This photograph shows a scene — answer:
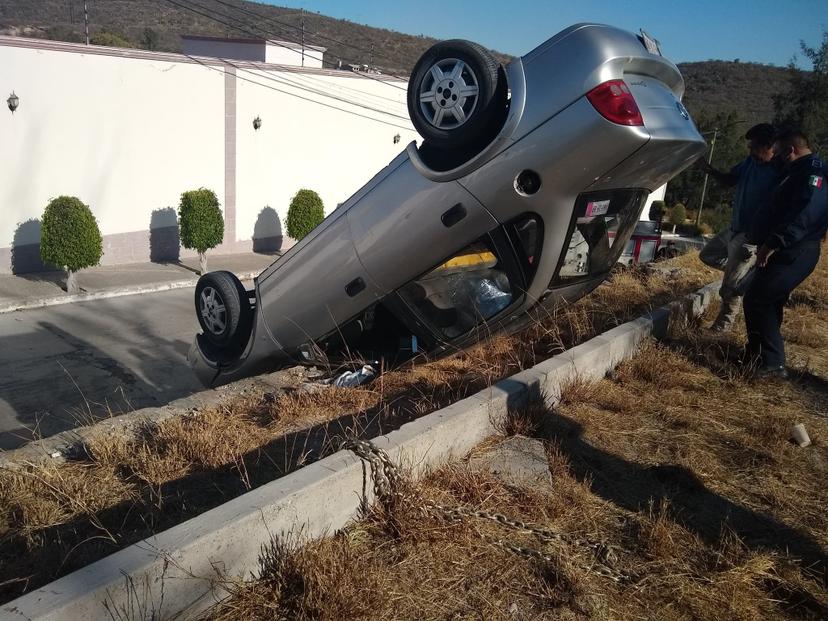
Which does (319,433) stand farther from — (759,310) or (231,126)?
(231,126)

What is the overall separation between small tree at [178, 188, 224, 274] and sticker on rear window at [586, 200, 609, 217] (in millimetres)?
10943

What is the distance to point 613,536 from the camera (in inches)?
107

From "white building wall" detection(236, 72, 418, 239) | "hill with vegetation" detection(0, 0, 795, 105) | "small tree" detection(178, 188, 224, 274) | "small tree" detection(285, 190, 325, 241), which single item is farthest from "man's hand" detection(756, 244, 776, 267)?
"hill with vegetation" detection(0, 0, 795, 105)

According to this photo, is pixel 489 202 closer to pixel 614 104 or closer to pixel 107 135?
pixel 614 104

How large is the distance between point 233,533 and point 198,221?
39.9 ft

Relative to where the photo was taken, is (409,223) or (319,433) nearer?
(319,433)

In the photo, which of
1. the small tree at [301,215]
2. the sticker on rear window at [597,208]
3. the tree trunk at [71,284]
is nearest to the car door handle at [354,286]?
the sticker on rear window at [597,208]

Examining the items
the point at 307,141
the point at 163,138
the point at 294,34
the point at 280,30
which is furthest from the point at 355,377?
the point at 280,30

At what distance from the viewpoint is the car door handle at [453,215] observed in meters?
3.89

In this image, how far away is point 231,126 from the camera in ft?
49.7

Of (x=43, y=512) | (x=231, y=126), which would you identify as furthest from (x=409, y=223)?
(x=231, y=126)

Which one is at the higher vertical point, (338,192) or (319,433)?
(338,192)

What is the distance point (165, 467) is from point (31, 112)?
35.9 feet

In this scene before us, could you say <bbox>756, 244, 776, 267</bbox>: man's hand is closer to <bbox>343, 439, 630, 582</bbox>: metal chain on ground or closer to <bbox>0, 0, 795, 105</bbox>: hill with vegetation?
<bbox>343, 439, 630, 582</bbox>: metal chain on ground
